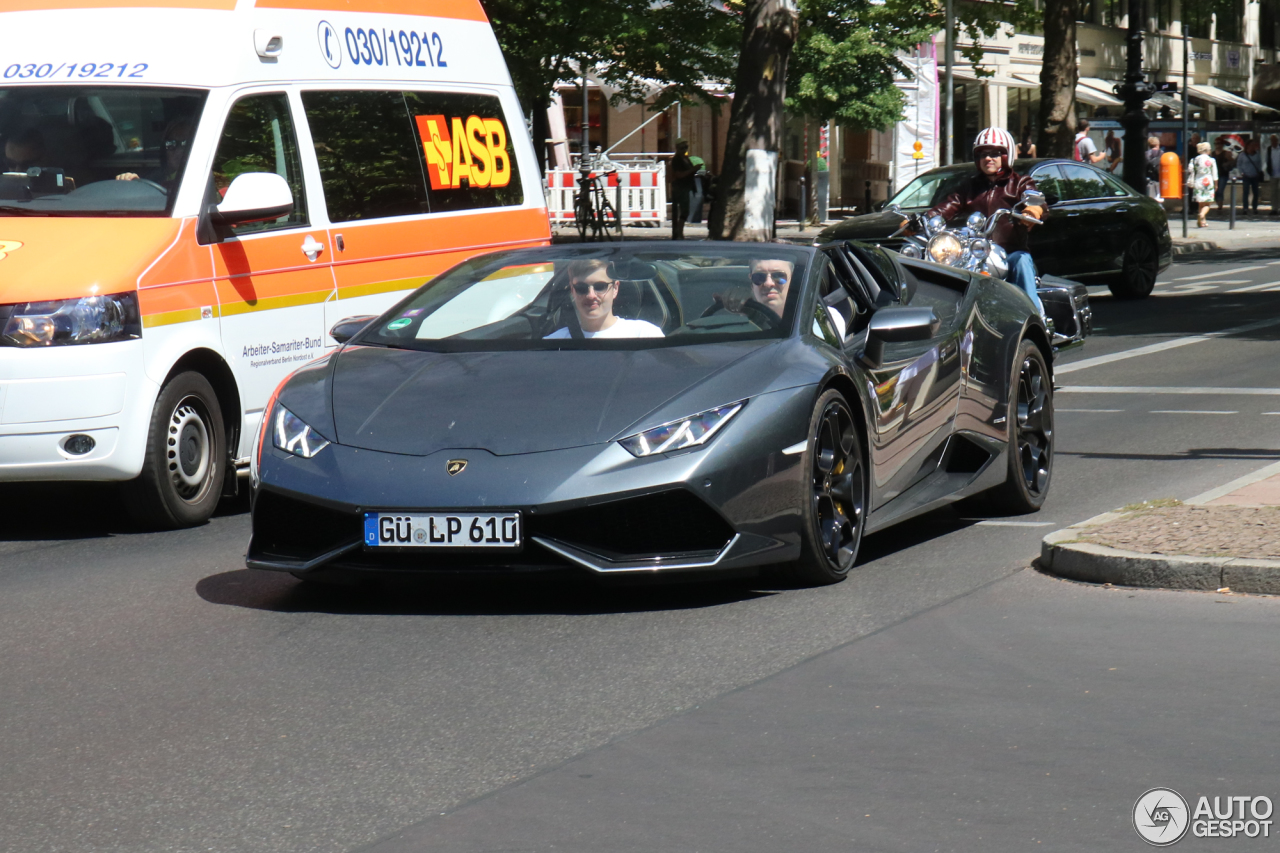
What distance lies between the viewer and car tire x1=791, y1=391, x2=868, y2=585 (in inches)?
261

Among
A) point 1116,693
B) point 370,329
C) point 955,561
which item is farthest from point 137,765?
Result: point 955,561

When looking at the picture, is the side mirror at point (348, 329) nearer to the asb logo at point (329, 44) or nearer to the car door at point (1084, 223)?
the asb logo at point (329, 44)

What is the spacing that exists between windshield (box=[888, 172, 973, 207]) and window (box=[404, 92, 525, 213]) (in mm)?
10301

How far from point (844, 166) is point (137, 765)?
49121mm

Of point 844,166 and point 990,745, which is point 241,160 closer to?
point 990,745

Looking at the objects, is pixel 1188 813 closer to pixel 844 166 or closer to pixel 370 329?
pixel 370 329

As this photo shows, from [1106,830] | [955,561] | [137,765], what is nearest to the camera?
[1106,830]

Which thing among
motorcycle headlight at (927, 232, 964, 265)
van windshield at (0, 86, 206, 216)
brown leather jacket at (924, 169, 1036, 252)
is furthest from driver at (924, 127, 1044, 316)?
van windshield at (0, 86, 206, 216)

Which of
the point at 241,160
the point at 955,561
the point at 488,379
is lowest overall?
the point at 955,561

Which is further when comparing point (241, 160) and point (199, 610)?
point (241, 160)

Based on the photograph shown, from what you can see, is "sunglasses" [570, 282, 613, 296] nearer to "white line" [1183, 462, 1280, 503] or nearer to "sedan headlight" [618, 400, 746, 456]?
"sedan headlight" [618, 400, 746, 456]

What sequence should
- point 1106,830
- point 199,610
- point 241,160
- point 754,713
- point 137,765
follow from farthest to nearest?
point 241,160 → point 199,610 → point 754,713 → point 137,765 → point 1106,830

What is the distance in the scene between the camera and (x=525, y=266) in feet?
25.0

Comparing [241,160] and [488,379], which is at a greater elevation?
[241,160]
